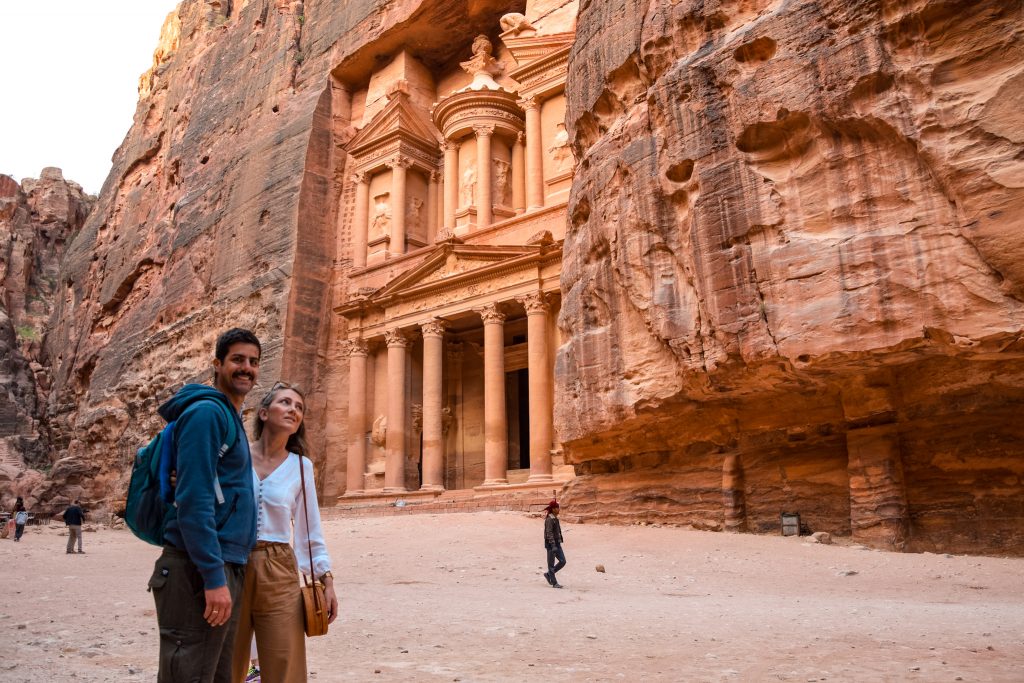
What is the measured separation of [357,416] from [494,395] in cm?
584

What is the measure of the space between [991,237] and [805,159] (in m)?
2.55

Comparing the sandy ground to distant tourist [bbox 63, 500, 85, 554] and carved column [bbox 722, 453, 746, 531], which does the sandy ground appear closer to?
carved column [bbox 722, 453, 746, 531]

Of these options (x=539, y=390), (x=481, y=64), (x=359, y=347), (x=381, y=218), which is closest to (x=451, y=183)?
(x=381, y=218)

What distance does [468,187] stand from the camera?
30.0 metres

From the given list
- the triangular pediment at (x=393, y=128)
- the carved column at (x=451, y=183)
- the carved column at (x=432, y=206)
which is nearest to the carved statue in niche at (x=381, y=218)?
the carved column at (x=432, y=206)

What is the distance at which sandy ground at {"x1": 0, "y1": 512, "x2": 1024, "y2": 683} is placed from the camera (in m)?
5.03

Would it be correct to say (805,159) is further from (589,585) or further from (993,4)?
(589,585)

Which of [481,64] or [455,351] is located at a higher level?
[481,64]

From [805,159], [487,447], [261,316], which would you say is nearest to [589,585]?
[805,159]

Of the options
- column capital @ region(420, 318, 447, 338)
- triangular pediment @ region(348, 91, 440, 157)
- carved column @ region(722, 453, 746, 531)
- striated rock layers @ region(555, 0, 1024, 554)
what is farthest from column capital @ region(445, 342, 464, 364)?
carved column @ region(722, 453, 746, 531)

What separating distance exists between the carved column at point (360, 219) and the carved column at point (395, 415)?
454 centimetres

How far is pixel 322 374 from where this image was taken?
28516 millimetres

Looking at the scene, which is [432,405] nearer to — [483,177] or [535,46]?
[483,177]

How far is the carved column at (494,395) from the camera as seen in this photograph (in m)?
24.1
